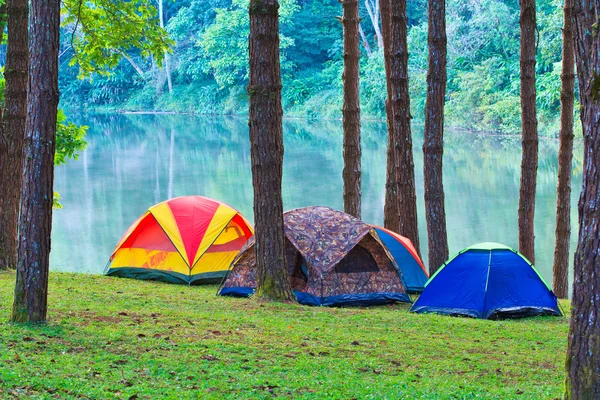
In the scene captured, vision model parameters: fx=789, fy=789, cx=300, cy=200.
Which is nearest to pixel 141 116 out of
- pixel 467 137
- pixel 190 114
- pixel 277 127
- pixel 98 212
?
pixel 190 114

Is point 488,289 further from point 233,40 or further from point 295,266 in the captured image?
point 233,40

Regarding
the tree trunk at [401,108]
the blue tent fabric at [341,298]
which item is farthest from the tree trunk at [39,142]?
the tree trunk at [401,108]

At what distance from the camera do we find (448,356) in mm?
6719

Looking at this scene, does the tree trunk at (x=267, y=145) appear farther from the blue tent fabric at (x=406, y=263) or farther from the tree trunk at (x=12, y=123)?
the tree trunk at (x=12, y=123)

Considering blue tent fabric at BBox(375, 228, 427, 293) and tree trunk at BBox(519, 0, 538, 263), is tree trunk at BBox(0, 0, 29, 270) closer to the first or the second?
blue tent fabric at BBox(375, 228, 427, 293)

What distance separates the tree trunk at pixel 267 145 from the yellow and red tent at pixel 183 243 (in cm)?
304

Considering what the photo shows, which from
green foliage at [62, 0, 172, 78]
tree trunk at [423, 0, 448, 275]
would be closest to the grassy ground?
tree trunk at [423, 0, 448, 275]

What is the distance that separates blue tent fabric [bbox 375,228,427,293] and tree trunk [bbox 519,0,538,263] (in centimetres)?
187

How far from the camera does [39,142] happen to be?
6.55 m

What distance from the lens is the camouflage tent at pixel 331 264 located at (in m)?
10.1

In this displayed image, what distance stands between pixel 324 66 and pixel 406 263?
41.4m

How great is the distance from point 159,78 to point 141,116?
4394 mm

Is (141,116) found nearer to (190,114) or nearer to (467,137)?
(190,114)

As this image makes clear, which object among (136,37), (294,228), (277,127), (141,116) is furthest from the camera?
(141,116)
